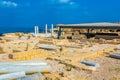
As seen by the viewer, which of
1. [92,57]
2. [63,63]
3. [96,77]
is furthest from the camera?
[92,57]

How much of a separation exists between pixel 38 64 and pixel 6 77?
2.11 m

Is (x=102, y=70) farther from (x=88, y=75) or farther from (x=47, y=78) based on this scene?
(x=47, y=78)

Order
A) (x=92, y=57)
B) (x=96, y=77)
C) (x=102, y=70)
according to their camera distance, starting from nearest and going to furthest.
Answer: (x=96, y=77) < (x=102, y=70) < (x=92, y=57)

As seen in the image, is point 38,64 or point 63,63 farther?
point 63,63

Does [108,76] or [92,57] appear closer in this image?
[108,76]

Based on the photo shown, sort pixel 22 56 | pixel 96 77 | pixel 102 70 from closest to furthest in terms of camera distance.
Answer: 1. pixel 96 77
2. pixel 102 70
3. pixel 22 56

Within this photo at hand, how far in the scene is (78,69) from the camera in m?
10.4

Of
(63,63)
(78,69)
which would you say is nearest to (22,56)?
(63,63)

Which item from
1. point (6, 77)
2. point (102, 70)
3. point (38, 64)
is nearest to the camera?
point (6, 77)

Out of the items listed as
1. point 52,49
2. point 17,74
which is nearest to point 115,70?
point 17,74

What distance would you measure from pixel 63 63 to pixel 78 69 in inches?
52.6

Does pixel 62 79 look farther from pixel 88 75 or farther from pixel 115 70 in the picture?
pixel 115 70

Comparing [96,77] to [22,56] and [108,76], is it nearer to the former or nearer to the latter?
[108,76]

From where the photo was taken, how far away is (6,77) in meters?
7.91
